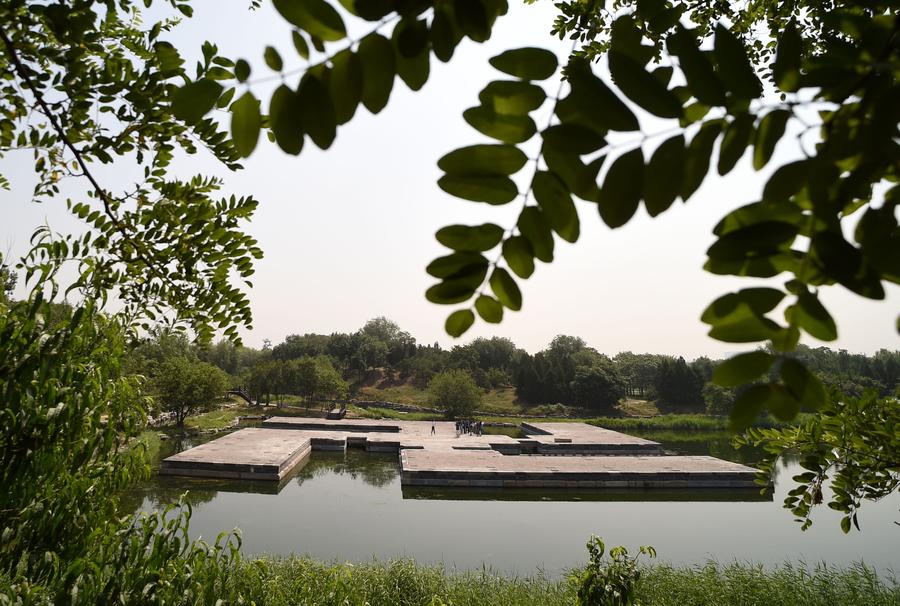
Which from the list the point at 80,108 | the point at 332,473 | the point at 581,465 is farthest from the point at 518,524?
the point at 80,108

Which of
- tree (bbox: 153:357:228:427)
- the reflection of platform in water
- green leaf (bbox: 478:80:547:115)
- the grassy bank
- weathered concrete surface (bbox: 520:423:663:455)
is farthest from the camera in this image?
tree (bbox: 153:357:228:427)

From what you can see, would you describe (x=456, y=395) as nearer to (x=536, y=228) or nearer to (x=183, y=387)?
(x=183, y=387)

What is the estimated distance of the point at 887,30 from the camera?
730mm

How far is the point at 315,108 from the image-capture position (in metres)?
0.72

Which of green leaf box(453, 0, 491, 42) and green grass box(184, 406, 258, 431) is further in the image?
green grass box(184, 406, 258, 431)

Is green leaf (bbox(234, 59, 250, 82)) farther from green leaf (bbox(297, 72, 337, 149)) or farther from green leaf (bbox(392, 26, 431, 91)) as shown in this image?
green leaf (bbox(392, 26, 431, 91))

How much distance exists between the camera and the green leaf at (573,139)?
0.78 meters

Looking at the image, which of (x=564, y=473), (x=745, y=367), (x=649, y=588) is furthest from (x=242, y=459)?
(x=745, y=367)

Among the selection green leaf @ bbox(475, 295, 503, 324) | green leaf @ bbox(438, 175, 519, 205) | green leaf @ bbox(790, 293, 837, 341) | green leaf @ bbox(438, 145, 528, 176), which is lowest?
green leaf @ bbox(790, 293, 837, 341)

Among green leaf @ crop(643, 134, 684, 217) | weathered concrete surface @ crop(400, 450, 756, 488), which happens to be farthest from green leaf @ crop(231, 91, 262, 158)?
weathered concrete surface @ crop(400, 450, 756, 488)

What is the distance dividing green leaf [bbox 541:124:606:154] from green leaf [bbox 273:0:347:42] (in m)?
0.34

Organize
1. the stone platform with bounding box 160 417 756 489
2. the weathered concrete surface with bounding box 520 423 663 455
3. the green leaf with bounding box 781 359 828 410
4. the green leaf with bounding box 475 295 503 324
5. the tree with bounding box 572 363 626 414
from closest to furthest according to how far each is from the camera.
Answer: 1. the green leaf with bounding box 781 359 828 410
2. the green leaf with bounding box 475 295 503 324
3. the stone platform with bounding box 160 417 756 489
4. the weathered concrete surface with bounding box 520 423 663 455
5. the tree with bounding box 572 363 626 414

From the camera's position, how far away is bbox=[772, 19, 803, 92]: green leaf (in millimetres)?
834

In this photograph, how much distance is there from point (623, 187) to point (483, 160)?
234mm
